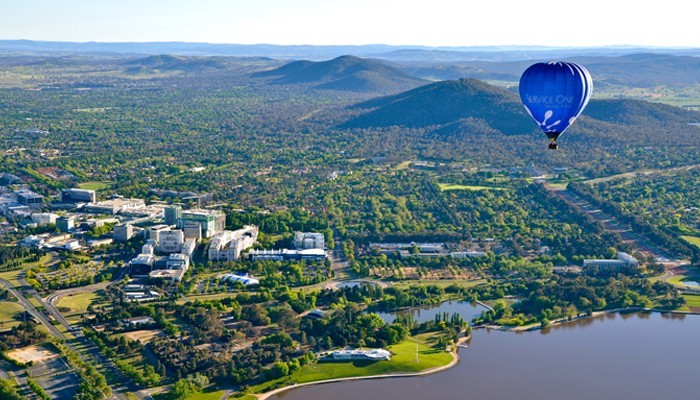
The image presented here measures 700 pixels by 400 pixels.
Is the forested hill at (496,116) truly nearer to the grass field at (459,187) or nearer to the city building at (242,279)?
the grass field at (459,187)

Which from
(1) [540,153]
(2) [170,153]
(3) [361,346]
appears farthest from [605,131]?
(3) [361,346]

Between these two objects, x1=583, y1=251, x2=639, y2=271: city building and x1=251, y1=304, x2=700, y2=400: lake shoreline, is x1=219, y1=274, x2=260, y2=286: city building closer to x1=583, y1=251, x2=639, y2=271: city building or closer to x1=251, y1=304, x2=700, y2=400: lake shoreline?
x1=251, y1=304, x2=700, y2=400: lake shoreline

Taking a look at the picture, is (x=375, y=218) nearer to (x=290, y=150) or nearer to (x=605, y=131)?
(x=290, y=150)

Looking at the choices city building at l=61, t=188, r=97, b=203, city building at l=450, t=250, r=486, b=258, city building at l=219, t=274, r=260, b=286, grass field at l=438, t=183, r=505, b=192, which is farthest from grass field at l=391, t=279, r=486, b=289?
city building at l=61, t=188, r=97, b=203

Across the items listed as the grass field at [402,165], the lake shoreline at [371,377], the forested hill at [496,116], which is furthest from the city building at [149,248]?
the forested hill at [496,116]

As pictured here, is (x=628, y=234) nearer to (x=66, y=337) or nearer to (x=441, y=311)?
(x=441, y=311)

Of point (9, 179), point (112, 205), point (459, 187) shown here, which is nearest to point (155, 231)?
point (112, 205)
